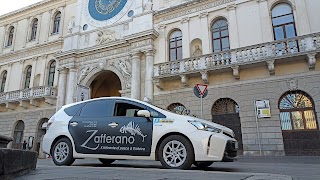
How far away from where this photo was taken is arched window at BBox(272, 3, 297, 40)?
14.0m

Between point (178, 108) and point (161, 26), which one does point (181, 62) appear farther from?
point (161, 26)

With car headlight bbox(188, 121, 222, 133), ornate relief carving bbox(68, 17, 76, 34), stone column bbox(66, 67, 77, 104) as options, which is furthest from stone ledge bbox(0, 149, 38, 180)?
ornate relief carving bbox(68, 17, 76, 34)

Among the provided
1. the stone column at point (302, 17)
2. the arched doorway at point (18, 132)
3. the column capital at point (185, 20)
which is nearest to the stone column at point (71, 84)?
the arched doorway at point (18, 132)

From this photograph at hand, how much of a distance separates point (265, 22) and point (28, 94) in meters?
19.0

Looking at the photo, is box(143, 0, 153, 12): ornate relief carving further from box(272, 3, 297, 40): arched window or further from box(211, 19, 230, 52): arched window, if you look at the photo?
box(272, 3, 297, 40): arched window

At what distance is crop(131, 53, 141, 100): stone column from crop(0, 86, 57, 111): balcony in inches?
303

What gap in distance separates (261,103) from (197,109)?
366 centimetres

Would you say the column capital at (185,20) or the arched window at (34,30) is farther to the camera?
the arched window at (34,30)

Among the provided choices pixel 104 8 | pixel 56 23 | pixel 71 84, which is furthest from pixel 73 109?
pixel 56 23

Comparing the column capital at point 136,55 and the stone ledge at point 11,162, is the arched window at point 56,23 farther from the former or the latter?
the stone ledge at point 11,162

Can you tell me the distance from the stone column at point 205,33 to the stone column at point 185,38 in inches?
39.0

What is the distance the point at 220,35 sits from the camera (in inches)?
637

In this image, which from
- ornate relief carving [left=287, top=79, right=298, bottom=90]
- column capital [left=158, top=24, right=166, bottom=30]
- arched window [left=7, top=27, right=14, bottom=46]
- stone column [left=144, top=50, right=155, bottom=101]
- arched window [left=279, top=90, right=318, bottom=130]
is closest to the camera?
arched window [left=279, top=90, right=318, bottom=130]

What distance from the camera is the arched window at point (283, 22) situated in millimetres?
14047
